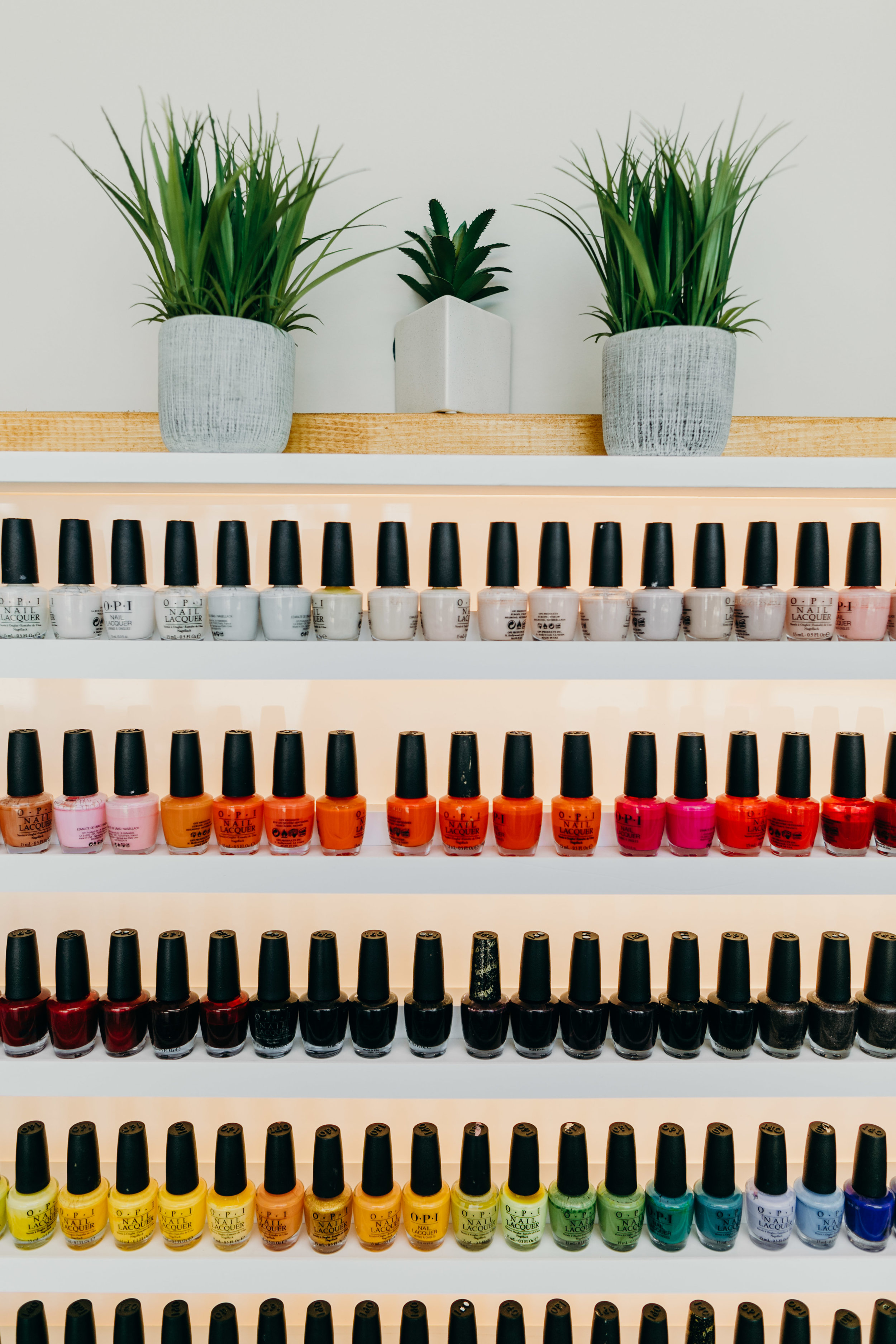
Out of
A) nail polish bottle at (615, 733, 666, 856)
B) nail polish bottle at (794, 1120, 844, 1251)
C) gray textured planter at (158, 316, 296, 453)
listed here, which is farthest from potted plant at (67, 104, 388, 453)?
nail polish bottle at (794, 1120, 844, 1251)

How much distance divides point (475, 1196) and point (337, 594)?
689 millimetres

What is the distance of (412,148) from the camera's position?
1.02 m

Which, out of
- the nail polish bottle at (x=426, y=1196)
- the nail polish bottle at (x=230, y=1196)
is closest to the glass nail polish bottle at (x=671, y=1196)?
the nail polish bottle at (x=426, y=1196)

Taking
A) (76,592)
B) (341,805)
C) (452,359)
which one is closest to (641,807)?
(341,805)

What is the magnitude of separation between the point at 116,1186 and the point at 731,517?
3.53 feet

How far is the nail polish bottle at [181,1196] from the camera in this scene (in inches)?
34.4

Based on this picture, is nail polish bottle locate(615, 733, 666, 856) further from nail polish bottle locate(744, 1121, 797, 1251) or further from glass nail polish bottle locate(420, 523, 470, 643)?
nail polish bottle locate(744, 1121, 797, 1251)

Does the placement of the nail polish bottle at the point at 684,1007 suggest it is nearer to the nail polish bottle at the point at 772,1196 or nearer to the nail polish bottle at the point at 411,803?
the nail polish bottle at the point at 772,1196

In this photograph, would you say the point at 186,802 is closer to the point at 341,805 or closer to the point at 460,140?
the point at 341,805

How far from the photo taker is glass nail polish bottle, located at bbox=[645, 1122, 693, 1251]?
876 mm

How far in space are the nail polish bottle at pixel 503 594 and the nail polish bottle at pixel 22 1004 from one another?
2.05 feet

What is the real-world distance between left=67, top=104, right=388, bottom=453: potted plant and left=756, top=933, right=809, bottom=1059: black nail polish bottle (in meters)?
0.80

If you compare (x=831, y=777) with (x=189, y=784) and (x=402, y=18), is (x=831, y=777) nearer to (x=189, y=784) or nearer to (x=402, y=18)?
(x=189, y=784)

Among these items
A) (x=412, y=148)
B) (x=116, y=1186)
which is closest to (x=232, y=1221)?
(x=116, y=1186)
